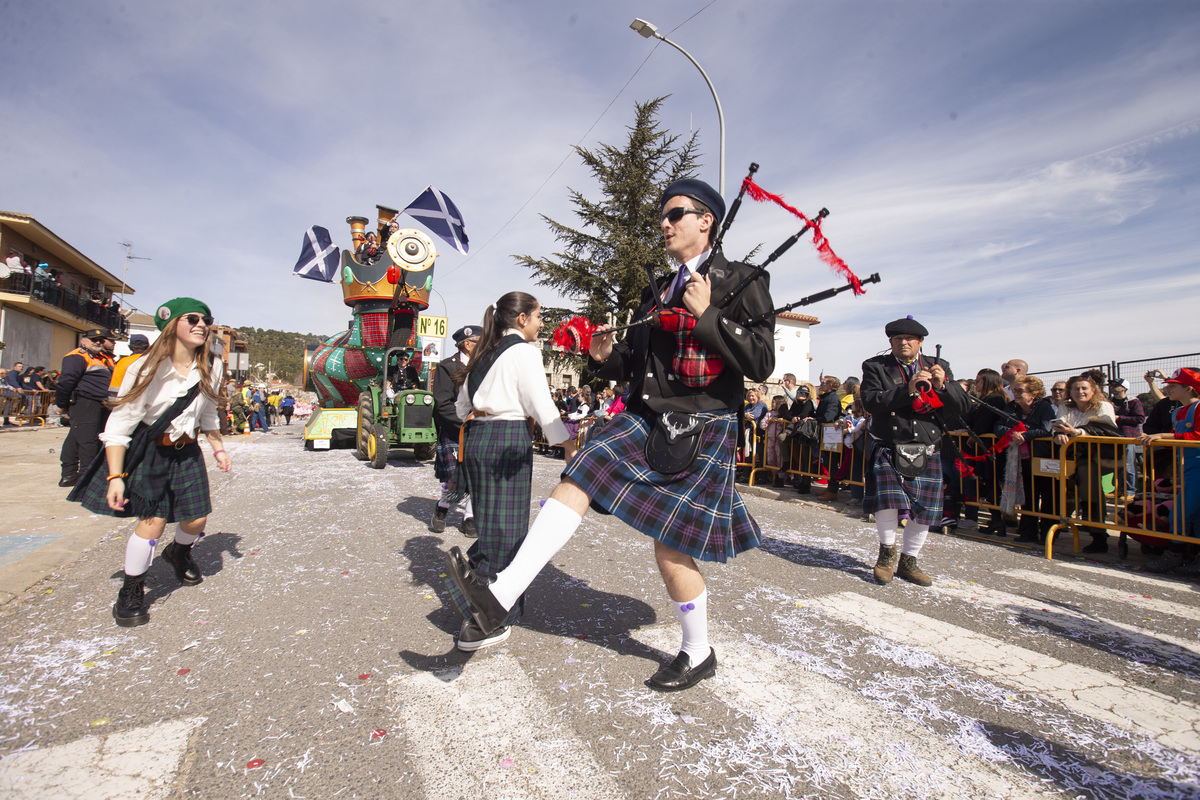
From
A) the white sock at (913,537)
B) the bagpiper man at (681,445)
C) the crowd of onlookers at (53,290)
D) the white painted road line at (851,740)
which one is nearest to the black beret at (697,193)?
the bagpiper man at (681,445)

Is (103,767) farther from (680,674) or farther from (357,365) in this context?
(357,365)

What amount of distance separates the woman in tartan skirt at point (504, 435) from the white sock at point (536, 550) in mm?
658

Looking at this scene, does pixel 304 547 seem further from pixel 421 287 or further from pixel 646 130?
pixel 646 130

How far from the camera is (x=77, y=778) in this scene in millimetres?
1740

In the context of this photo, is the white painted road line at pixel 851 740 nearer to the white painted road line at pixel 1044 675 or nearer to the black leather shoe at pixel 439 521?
the white painted road line at pixel 1044 675

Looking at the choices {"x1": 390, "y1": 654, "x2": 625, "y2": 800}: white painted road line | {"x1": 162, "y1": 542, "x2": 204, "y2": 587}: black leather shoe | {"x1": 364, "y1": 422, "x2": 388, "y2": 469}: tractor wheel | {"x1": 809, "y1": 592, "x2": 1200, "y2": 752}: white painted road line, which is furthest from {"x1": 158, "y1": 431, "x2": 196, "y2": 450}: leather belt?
{"x1": 364, "y1": 422, "x2": 388, "y2": 469}: tractor wheel

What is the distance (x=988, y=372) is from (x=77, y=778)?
25.9 feet

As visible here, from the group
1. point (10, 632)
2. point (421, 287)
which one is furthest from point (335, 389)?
point (10, 632)

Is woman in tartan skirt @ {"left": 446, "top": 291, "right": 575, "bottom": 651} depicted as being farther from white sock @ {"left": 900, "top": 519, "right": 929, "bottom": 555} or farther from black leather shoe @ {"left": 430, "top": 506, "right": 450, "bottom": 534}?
white sock @ {"left": 900, "top": 519, "right": 929, "bottom": 555}

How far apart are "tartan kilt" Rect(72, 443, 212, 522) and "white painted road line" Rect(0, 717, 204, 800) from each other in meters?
1.47

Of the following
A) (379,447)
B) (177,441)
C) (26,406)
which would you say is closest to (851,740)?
(177,441)

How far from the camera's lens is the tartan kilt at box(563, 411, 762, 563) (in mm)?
2111

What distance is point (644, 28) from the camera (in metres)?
11.4

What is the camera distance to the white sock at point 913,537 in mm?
4059
